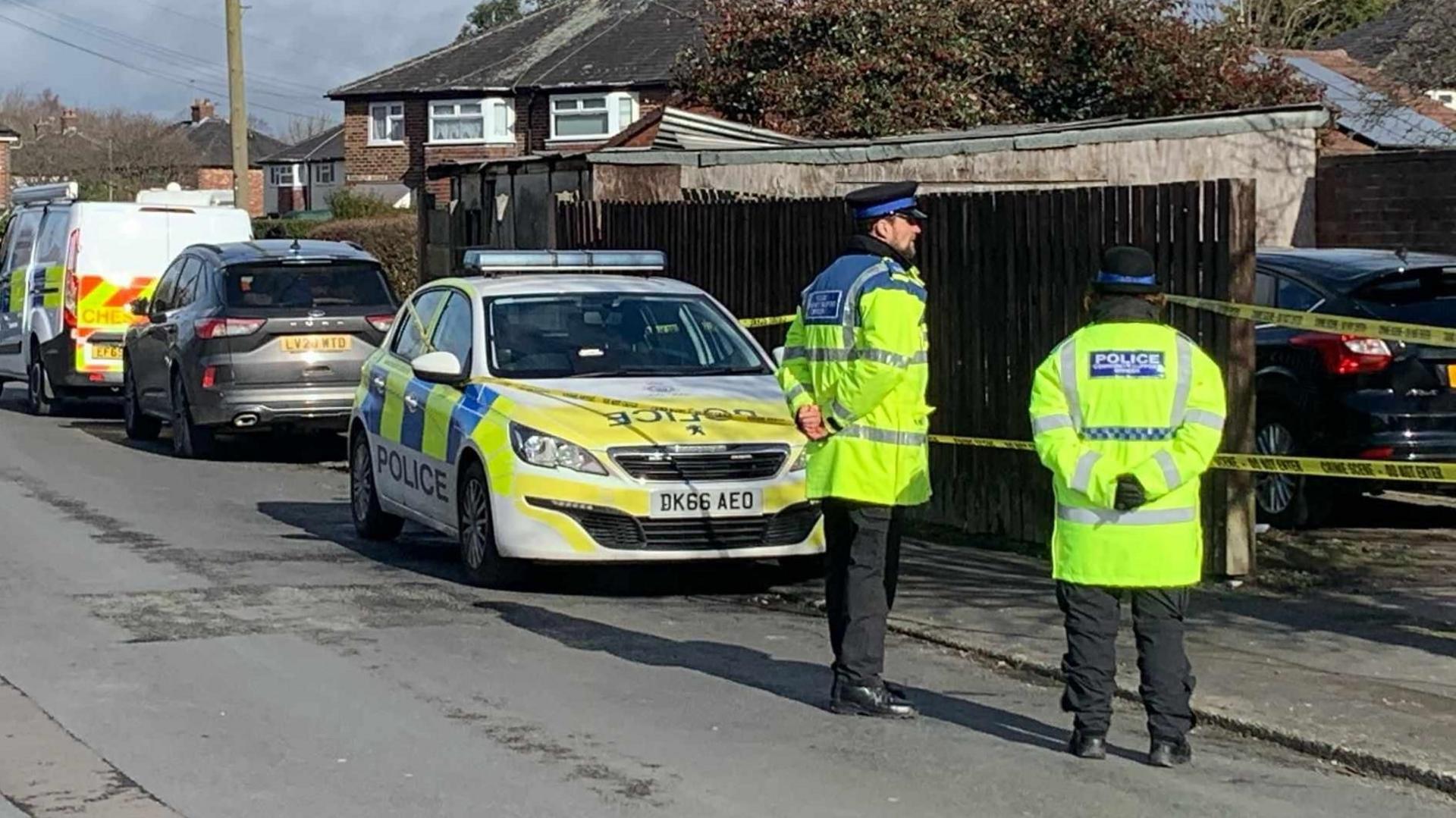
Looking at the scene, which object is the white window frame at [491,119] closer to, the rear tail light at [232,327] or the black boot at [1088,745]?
the rear tail light at [232,327]

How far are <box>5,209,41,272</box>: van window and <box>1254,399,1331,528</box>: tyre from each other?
47.4 feet

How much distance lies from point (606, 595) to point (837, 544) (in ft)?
10.4

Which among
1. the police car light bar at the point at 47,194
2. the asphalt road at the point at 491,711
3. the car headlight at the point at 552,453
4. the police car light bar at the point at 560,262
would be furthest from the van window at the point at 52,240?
the car headlight at the point at 552,453

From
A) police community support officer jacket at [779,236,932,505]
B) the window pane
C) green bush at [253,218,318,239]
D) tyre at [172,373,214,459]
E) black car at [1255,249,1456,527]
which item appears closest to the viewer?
police community support officer jacket at [779,236,932,505]

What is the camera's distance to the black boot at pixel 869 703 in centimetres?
759

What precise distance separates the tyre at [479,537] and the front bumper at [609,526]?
18 centimetres

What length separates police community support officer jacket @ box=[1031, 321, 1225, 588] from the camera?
21.6 feet

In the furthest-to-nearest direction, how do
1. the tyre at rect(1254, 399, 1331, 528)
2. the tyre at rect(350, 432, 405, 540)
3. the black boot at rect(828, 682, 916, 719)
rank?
the tyre at rect(350, 432, 405, 540) → the tyre at rect(1254, 399, 1331, 528) → the black boot at rect(828, 682, 916, 719)

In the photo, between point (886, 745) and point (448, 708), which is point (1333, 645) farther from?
point (448, 708)

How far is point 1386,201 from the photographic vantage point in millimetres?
20953

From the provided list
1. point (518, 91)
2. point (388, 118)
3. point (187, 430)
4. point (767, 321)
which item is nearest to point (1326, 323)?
point (767, 321)

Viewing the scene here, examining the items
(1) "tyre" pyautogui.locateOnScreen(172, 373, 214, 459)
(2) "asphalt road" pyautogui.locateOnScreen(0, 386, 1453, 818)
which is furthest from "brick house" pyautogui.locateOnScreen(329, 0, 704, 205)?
(2) "asphalt road" pyautogui.locateOnScreen(0, 386, 1453, 818)

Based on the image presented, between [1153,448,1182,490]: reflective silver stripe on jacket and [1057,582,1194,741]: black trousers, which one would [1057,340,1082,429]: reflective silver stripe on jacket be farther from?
[1057,582,1194,741]: black trousers

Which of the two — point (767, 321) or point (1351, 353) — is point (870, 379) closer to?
point (1351, 353)
